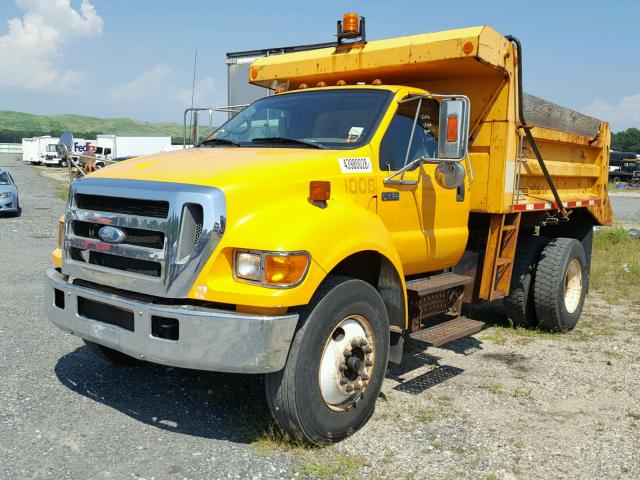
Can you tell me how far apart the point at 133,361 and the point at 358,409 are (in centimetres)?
208

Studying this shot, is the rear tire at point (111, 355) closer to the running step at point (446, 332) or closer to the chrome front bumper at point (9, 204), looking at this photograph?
the running step at point (446, 332)

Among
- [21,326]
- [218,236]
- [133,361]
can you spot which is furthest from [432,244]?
[21,326]

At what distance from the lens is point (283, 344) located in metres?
3.49

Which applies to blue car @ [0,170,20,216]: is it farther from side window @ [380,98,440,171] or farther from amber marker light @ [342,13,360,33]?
side window @ [380,98,440,171]

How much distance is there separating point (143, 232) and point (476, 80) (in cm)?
343

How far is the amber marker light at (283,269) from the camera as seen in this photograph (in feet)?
11.2

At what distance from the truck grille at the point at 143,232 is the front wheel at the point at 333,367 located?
0.74 m

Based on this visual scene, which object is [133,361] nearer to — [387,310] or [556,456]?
[387,310]

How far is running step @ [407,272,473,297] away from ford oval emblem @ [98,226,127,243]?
2089 mm

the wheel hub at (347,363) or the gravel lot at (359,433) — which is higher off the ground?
the wheel hub at (347,363)

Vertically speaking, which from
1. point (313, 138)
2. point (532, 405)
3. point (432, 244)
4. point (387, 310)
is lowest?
point (532, 405)

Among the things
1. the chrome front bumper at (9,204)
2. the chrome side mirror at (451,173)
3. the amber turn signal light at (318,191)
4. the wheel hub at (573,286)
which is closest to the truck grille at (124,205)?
the amber turn signal light at (318,191)

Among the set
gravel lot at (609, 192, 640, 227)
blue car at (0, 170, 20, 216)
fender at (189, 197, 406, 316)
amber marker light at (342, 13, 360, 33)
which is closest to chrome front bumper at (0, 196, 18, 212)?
blue car at (0, 170, 20, 216)

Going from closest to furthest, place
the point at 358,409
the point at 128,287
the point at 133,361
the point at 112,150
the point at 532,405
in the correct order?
the point at 128,287 < the point at 358,409 < the point at 532,405 < the point at 133,361 < the point at 112,150
